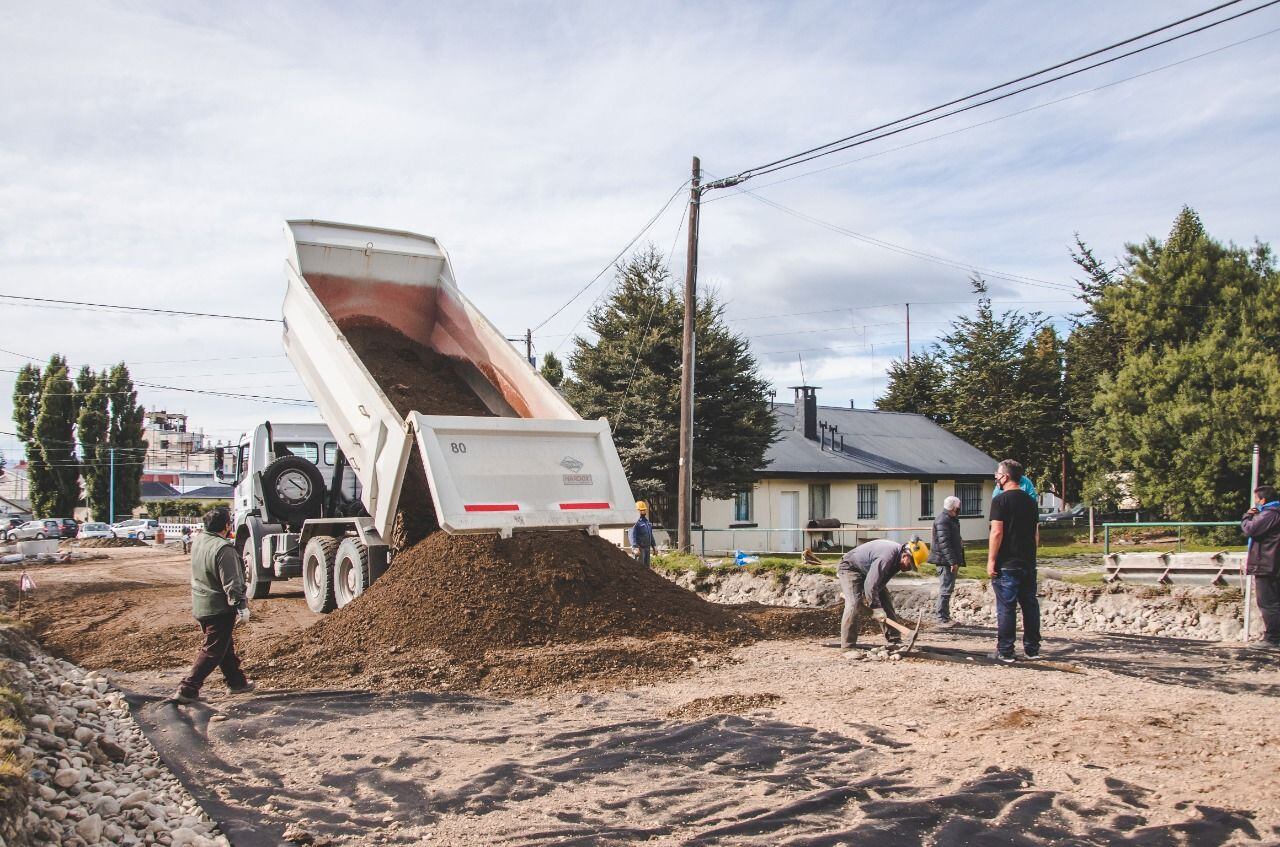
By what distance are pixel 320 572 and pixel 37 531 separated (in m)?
34.7

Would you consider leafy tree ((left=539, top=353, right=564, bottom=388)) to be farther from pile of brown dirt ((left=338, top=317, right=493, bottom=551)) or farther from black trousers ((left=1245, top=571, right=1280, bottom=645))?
black trousers ((left=1245, top=571, right=1280, bottom=645))

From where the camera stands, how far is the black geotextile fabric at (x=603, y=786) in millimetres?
4578

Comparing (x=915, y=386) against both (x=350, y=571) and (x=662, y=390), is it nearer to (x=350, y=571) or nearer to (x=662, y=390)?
(x=662, y=390)

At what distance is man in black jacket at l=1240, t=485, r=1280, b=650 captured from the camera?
984 centimetres

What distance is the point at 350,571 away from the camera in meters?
11.2

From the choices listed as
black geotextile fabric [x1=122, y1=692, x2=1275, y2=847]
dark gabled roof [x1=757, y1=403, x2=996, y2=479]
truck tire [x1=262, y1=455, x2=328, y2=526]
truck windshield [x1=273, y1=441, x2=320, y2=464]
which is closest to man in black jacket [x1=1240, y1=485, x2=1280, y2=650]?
black geotextile fabric [x1=122, y1=692, x2=1275, y2=847]

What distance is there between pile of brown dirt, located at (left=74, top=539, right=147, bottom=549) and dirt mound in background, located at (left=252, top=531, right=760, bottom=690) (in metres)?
30.4

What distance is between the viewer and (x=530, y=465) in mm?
9680

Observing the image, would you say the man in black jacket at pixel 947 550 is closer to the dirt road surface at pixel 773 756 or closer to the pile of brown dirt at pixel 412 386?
the dirt road surface at pixel 773 756

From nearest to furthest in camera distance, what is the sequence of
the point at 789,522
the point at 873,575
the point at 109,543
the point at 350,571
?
the point at 873,575
the point at 350,571
the point at 789,522
the point at 109,543

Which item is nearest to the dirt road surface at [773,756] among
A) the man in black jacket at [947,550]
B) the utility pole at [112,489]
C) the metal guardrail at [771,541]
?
the man in black jacket at [947,550]

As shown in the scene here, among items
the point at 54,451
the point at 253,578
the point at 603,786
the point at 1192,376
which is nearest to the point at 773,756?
the point at 603,786

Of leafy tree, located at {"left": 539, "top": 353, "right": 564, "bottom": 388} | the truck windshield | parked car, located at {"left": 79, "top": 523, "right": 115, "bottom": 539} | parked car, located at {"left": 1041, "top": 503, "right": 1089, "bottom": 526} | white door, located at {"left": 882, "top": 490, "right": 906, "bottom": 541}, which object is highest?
leafy tree, located at {"left": 539, "top": 353, "right": 564, "bottom": 388}

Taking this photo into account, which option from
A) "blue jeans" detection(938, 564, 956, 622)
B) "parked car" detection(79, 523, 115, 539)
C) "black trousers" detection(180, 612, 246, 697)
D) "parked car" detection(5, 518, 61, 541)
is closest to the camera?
"black trousers" detection(180, 612, 246, 697)
